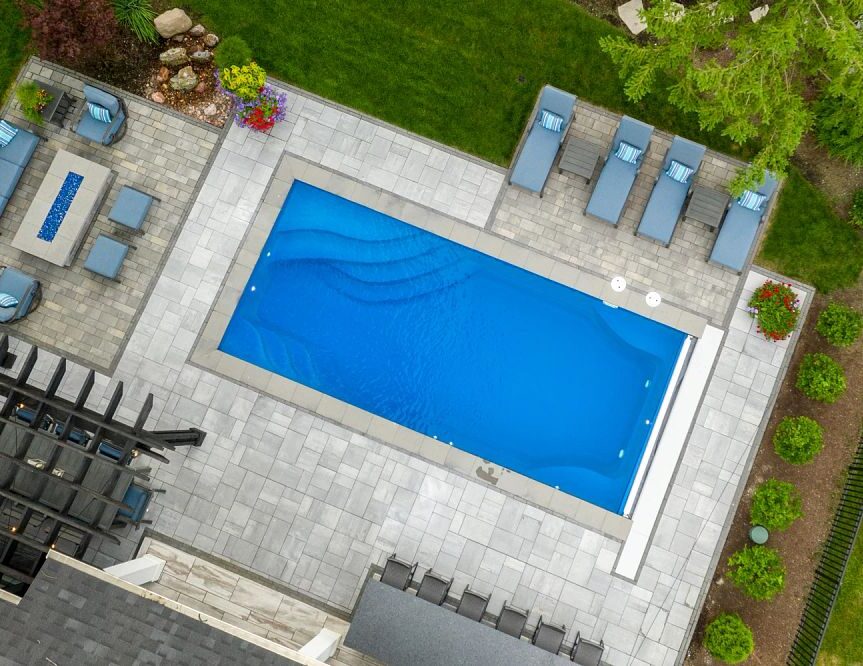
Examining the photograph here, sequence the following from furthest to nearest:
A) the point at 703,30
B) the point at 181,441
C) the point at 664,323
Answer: the point at 664,323, the point at 181,441, the point at 703,30

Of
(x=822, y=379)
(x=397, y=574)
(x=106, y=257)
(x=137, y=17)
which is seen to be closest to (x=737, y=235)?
(x=822, y=379)

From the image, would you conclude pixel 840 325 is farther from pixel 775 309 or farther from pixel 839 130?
pixel 839 130

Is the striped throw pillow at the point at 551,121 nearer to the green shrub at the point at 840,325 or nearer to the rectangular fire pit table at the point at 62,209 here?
the green shrub at the point at 840,325

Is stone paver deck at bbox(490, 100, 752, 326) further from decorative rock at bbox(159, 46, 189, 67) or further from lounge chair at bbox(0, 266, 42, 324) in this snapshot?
lounge chair at bbox(0, 266, 42, 324)

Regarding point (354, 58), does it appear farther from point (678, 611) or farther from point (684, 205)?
point (678, 611)

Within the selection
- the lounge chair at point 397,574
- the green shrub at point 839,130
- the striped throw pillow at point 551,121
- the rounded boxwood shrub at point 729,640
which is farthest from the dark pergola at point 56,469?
the green shrub at point 839,130

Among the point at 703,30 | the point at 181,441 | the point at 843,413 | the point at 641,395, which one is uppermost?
the point at 703,30

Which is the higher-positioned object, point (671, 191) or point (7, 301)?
point (671, 191)

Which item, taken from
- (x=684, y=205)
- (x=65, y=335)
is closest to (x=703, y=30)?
(x=684, y=205)
